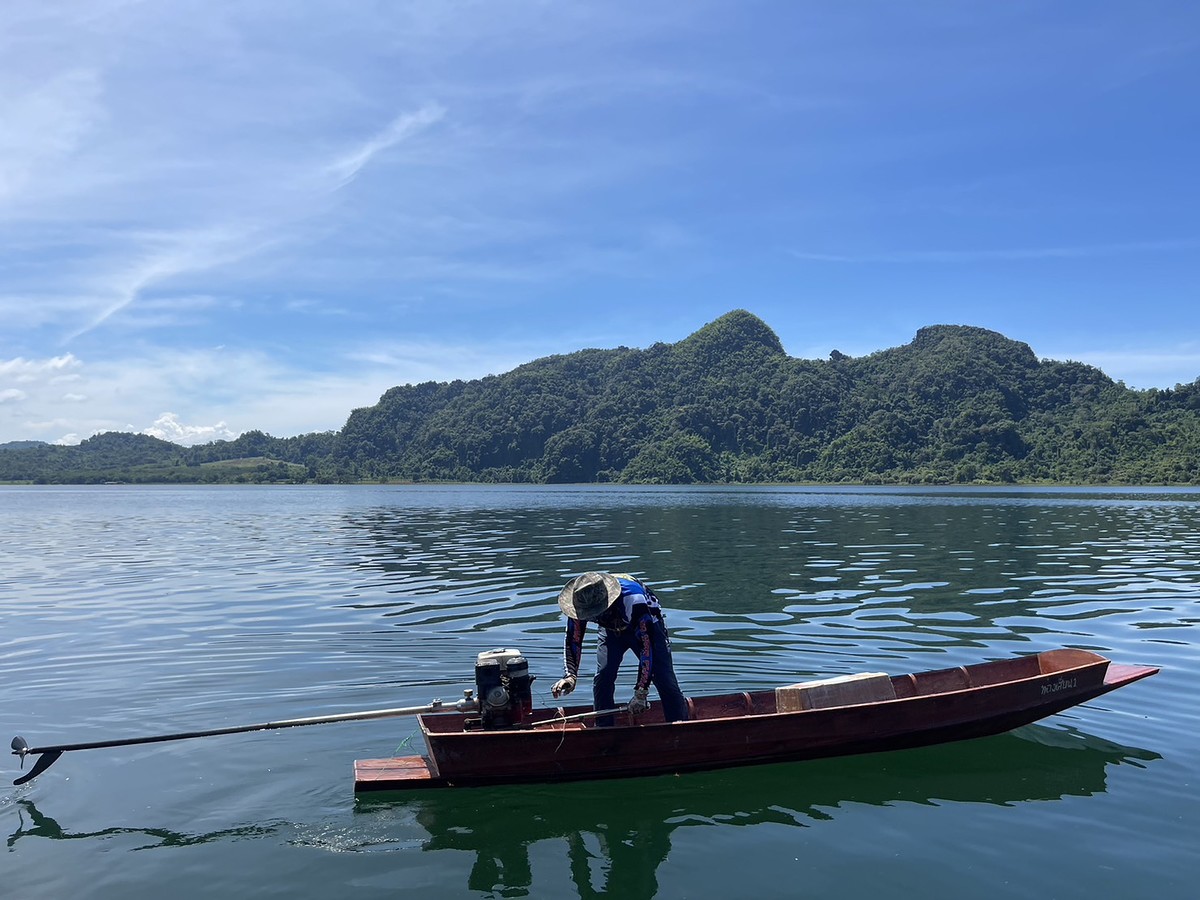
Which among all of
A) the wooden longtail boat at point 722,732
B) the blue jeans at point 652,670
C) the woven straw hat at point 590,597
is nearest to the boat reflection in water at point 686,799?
the wooden longtail boat at point 722,732

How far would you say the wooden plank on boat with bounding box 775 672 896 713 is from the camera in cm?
1218

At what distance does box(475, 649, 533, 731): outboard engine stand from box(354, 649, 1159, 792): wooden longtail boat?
0.17 meters

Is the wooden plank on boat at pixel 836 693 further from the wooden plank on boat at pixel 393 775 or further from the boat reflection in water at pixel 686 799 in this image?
the wooden plank on boat at pixel 393 775

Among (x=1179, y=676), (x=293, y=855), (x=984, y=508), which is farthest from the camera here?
(x=984, y=508)

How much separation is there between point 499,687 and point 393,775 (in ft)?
5.43

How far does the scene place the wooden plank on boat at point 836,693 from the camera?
12.2 meters

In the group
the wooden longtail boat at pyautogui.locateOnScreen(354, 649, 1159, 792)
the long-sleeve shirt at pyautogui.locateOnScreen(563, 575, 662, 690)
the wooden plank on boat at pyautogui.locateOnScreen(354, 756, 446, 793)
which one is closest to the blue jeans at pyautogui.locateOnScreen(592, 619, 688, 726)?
the long-sleeve shirt at pyautogui.locateOnScreen(563, 575, 662, 690)

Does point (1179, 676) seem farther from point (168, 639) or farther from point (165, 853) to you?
point (168, 639)

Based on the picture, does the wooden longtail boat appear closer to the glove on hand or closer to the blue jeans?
the glove on hand

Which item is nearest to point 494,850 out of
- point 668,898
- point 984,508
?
point 668,898

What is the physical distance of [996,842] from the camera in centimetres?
923

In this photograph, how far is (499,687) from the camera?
36.2 ft

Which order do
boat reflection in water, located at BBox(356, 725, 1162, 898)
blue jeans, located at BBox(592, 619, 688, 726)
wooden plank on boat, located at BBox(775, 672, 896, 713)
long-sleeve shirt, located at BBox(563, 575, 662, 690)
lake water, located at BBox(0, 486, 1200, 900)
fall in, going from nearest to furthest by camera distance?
1. lake water, located at BBox(0, 486, 1200, 900)
2. boat reflection in water, located at BBox(356, 725, 1162, 898)
3. long-sleeve shirt, located at BBox(563, 575, 662, 690)
4. blue jeans, located at BBox(592, 619, 688, 726)
5. wooden plank on boat, located at BBox(775, 672, 896, 713)

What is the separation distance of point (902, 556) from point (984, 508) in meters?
43.2
